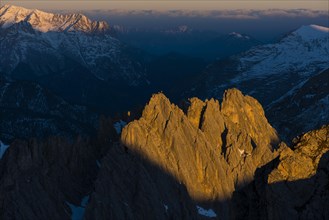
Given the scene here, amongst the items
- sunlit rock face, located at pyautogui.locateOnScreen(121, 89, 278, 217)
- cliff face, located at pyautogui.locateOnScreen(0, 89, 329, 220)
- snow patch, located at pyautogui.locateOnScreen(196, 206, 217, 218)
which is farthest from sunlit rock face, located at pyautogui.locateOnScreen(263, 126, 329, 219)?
snow patch, located at pyautogui.locateOnScreen(196, 206, 217, 218)

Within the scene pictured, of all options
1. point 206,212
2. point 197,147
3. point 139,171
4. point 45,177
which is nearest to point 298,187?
point 139,171

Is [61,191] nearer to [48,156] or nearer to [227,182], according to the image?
[48,156]

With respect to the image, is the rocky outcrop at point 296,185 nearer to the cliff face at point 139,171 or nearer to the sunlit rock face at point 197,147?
the cliff face at point 139,171

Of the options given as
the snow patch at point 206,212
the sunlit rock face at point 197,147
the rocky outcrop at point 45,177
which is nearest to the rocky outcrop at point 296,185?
the rocky outcrop at point 45,177

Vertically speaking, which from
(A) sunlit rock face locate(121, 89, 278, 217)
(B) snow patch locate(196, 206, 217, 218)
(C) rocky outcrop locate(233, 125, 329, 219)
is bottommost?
(B) snow patch locate(196, 206, 217, 218)

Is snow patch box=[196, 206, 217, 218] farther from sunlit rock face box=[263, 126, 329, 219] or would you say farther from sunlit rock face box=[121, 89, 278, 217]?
sunlit rock face box=[263, 126, 329, 219]

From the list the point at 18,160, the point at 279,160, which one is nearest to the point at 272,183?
the point at 279,160

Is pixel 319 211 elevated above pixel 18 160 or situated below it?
above

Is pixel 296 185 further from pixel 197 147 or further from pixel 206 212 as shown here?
pixel 197 147
